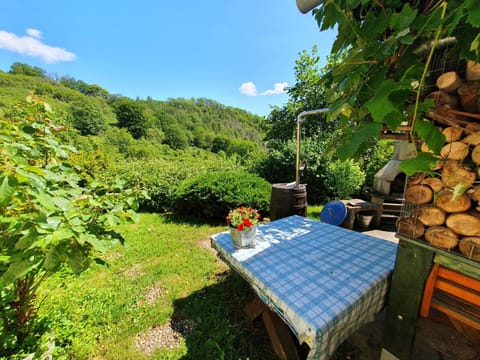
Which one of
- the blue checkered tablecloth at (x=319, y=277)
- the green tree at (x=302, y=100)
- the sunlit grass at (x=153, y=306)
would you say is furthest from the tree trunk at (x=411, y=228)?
the green tree at (x=302, y=100)

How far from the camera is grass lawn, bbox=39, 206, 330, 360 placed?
1.77 m

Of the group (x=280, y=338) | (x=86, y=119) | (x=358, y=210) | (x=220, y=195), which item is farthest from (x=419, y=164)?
(x=86, y=119)

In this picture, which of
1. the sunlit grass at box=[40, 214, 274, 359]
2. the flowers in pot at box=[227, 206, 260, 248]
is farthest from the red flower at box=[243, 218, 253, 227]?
the sunlit grass at box=[40, 214, 274, 359]

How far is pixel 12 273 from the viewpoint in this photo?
3.04 feet

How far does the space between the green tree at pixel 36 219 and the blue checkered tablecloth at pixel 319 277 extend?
1.10 m

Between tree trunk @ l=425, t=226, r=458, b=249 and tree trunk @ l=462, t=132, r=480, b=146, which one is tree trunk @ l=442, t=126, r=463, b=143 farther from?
tree trunk @ l=425, t=226, r=458, b=249

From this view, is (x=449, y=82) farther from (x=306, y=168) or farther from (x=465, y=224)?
(x=306, y=168)

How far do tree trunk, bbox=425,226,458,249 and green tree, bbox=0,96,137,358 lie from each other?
75.9 inches

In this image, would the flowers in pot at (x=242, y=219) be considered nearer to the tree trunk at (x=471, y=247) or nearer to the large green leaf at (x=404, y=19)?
the tree trunk at (x=471, y=247)

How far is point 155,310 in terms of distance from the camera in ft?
7.38

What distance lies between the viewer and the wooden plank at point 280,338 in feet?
5.28

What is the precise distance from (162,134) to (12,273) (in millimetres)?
A: 30687

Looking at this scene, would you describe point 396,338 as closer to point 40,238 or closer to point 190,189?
point 40,238

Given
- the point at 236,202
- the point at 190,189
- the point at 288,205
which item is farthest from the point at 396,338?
the point at 190,189
